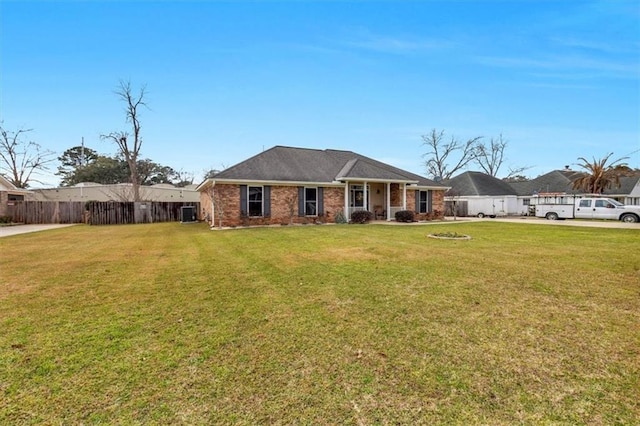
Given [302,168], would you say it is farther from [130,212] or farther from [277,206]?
[130,212]

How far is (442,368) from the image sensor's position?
8.50ft

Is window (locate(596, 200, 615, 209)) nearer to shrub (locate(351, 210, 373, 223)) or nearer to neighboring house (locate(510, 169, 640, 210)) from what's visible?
neighboring house (locate(510, 169, 640, 210))

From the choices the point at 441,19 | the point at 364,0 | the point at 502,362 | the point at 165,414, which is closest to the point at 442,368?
the point at 502,362

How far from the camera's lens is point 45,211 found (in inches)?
815

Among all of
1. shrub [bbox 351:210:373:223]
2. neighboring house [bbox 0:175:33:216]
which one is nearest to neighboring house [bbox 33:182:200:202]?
neighboring house [bbox 0:175:33:216]

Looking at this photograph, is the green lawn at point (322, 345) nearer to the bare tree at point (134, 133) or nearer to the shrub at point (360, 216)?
the shrub at point (360, 216)

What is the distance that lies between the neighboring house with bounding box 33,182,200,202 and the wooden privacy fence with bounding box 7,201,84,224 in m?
7.31

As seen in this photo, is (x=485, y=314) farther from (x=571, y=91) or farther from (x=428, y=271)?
(x=571, y=91)

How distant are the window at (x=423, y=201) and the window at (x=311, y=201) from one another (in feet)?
25.2

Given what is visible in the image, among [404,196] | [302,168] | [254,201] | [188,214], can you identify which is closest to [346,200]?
[302,168]

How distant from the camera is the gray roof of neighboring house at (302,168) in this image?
1666 centimetres

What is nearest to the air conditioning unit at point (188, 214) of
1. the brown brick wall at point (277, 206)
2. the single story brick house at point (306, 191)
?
the single story brick house at point (306, 191)

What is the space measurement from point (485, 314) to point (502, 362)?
1.15m

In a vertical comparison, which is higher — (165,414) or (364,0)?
(364,0)
